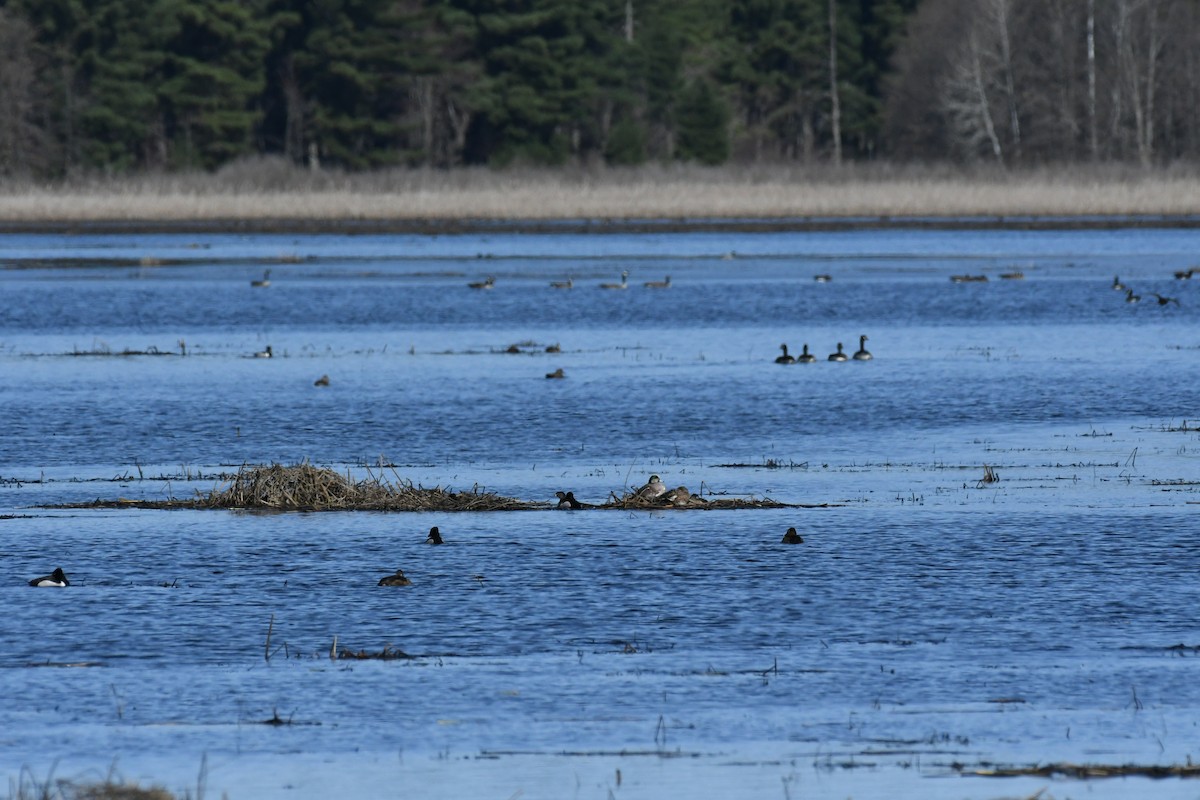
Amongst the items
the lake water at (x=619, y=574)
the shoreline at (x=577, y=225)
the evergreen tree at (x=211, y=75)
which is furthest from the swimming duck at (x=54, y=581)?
the evergreen tree at (x=211, y=75)

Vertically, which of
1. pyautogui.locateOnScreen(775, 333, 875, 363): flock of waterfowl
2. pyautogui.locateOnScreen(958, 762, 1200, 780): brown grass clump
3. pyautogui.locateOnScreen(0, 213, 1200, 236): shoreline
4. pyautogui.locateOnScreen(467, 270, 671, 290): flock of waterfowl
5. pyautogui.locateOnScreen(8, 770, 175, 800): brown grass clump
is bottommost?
pyautogui.locateOnScreen(958, 762, 1200, 780): brown grass clump

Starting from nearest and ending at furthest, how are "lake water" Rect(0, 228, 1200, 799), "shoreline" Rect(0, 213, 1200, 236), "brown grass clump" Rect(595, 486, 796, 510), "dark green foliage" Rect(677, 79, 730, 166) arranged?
"lake water" Rect(0, 228, 1200, 799) < "brown grass clump" Rect(595, 486, 796, 510) < "shoreline" Rect(0, 213, 1200, 236) < "dark green foliage" Rect(677, 79, 730, 166)

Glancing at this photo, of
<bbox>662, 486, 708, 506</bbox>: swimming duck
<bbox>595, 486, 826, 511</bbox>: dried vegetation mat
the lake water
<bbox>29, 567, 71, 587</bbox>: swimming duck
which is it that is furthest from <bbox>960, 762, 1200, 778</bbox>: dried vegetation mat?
<bbox>662, 486, 708, 506</bbox>: swimming duck

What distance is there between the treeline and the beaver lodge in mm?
64867

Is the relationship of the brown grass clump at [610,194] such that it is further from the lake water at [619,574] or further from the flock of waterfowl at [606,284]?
the lake water at [619,574]

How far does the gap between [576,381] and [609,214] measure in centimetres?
3671

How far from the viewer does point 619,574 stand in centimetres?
1438

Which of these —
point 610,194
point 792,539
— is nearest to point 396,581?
point 792,539

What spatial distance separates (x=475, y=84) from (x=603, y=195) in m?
17.4

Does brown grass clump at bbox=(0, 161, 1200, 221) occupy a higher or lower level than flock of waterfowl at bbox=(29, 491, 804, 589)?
higher

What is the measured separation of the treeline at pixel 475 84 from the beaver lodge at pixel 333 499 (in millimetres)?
64867

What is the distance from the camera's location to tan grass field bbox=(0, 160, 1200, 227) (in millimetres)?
65125

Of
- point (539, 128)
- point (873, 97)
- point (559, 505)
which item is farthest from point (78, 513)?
point (873, 97)

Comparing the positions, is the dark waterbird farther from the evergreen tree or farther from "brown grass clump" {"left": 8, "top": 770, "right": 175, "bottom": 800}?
the evergreen tree
